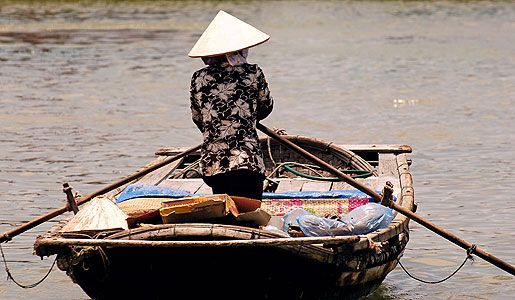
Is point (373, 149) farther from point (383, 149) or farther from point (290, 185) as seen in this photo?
point (290, 185)

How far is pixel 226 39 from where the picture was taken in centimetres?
466

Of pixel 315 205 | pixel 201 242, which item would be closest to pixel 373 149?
pixel 315 205

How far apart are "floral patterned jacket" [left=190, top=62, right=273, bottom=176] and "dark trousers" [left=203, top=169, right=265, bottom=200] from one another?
0.03 metres

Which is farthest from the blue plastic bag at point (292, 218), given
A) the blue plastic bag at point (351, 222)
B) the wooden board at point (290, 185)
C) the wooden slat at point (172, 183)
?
the wooden slat at point (172, 183)

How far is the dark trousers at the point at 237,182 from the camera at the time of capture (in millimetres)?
4711

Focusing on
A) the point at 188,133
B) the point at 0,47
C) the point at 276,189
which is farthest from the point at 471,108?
the point at 0,47

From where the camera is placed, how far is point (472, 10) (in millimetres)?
26891

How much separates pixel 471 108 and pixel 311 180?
6.30 m

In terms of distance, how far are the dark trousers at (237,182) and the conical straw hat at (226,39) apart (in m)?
0.61

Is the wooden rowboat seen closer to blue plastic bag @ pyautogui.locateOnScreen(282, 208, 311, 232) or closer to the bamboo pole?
the bamboo pole

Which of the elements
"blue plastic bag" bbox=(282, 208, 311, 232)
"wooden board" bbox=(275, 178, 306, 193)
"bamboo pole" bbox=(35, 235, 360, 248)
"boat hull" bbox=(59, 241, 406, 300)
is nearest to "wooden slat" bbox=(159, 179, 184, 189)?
"wooden board" bbox=(275, 178, 306, 193)

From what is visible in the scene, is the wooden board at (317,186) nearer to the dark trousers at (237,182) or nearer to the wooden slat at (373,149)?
the wooden slat at (373,149)

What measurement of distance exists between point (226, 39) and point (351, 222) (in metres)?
1.09

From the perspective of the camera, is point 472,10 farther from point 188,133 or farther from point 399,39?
point 188,133
